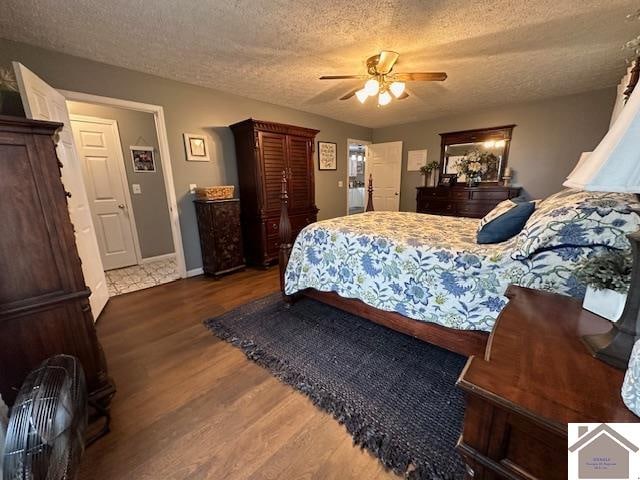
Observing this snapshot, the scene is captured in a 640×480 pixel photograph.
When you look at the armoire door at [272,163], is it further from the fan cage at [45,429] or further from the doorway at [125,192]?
the fan cage at [45,429]

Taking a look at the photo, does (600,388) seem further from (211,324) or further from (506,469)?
(211,324)

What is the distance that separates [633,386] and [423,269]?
1.16m

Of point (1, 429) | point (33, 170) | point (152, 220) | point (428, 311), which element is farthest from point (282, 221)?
point (152, 220)

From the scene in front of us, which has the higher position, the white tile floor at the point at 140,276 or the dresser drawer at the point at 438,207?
the dresser drawer at the point at 438,207

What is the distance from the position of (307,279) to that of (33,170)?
1.76m

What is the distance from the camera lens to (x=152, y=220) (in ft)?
13.6

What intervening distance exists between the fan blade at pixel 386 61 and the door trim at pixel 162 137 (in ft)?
7.89

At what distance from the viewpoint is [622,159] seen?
549 mm

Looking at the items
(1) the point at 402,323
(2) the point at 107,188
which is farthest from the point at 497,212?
(2) the point at 107,188

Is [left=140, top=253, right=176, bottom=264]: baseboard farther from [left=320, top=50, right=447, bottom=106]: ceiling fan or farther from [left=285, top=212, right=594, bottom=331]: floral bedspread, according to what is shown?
[left=320, top=50, right=447, bottom=106]: ceiling fan

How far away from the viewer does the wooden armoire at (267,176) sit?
3.39 m

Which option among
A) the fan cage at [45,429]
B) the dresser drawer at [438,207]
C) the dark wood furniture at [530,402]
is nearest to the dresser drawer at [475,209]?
the dresser drawer at [438,207]

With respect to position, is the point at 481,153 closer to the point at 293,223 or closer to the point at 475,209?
the point at 475,209

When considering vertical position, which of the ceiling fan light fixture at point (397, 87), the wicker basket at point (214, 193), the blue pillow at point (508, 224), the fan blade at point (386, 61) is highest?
the fan blade at point (386, 61)
